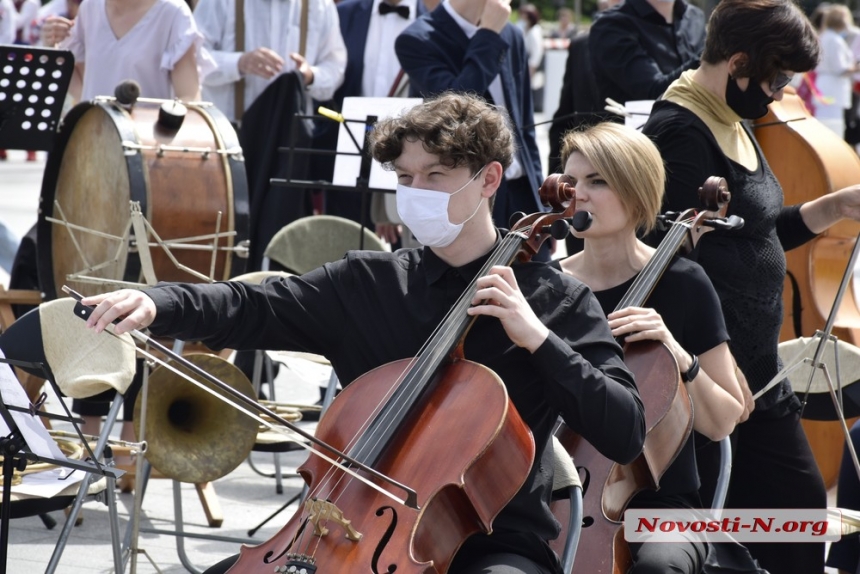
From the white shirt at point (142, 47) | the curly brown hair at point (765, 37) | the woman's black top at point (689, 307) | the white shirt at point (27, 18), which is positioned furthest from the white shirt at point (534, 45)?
the woman's black top at point (689, 307)

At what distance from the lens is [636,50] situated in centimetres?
471

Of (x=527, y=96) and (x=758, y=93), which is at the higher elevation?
(x=758, y=93)

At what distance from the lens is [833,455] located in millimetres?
4566

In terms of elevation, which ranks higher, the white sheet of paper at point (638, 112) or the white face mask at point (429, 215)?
the white face mask at point (429, 215)

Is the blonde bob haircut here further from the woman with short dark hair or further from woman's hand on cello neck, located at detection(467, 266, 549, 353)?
woman's hand on cello neck, located at detection(467, 266, 549, 353)

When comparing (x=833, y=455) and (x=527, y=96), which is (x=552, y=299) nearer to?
(x=833, y=455)

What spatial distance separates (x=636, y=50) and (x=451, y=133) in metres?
2.52

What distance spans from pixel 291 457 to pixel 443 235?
9.70ft

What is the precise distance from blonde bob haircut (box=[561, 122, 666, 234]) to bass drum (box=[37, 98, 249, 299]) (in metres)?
1.70

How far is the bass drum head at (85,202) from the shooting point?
4.32 meters

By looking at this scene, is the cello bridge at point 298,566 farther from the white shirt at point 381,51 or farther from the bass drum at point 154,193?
the white shirt at point 381,51

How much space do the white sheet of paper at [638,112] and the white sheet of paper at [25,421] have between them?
7.94ft

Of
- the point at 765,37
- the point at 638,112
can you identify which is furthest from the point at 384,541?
the point at 638,112

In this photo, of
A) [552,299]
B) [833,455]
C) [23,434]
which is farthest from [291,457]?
[552,299]
